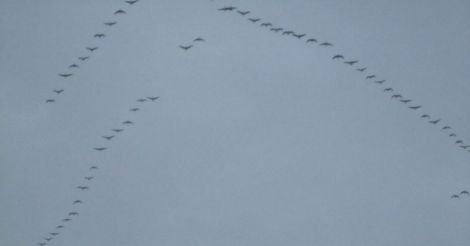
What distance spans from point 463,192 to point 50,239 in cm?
2803

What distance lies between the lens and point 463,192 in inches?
2285

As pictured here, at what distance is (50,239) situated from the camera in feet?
191

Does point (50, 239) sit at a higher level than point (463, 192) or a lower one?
lower
